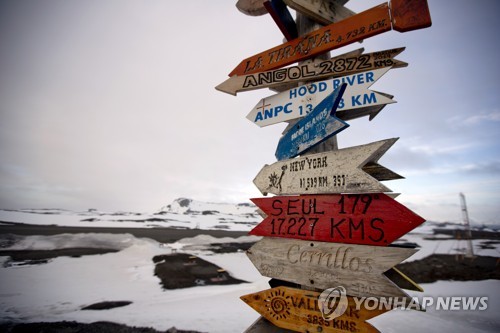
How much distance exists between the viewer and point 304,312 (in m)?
1.68

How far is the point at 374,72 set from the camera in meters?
2.03

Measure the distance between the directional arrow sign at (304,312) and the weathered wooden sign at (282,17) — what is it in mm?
2569

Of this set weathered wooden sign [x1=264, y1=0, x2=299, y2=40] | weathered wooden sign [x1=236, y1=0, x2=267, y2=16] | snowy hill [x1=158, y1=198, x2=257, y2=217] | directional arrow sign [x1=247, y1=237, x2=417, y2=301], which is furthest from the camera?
snowy hill [x1=158, y1=198, x2=257, y2=217]

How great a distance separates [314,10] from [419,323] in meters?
7.15

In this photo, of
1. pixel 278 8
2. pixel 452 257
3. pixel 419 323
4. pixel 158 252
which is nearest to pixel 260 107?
pixel 278 8

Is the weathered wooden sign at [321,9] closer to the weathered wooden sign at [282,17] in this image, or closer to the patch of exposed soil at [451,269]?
the weathered wooden sign at [282,17]

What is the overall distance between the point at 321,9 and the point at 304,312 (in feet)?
9.64

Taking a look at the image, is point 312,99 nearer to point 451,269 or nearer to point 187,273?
point 187,273

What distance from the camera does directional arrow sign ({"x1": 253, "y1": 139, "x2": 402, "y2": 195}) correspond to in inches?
59.9

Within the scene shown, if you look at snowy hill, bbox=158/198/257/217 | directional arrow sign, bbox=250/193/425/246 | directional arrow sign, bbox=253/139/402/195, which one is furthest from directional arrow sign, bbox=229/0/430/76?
snowy hill, bbox=158/198/257/217

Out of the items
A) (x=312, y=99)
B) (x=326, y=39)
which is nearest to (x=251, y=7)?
(x=326, y=39)

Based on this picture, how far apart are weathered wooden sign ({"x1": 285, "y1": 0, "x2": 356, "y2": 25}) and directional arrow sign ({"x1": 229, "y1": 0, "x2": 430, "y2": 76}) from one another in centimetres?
23

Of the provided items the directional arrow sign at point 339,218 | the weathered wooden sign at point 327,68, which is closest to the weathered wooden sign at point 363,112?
the weathered wooden sign at point 327,68

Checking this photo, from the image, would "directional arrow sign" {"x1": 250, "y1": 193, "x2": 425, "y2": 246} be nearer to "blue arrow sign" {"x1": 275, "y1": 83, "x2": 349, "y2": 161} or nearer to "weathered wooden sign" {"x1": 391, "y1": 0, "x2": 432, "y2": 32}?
"blue arrow sign" {"x1": 275, "y1": 83, "x2": 349, "y2": 161}
